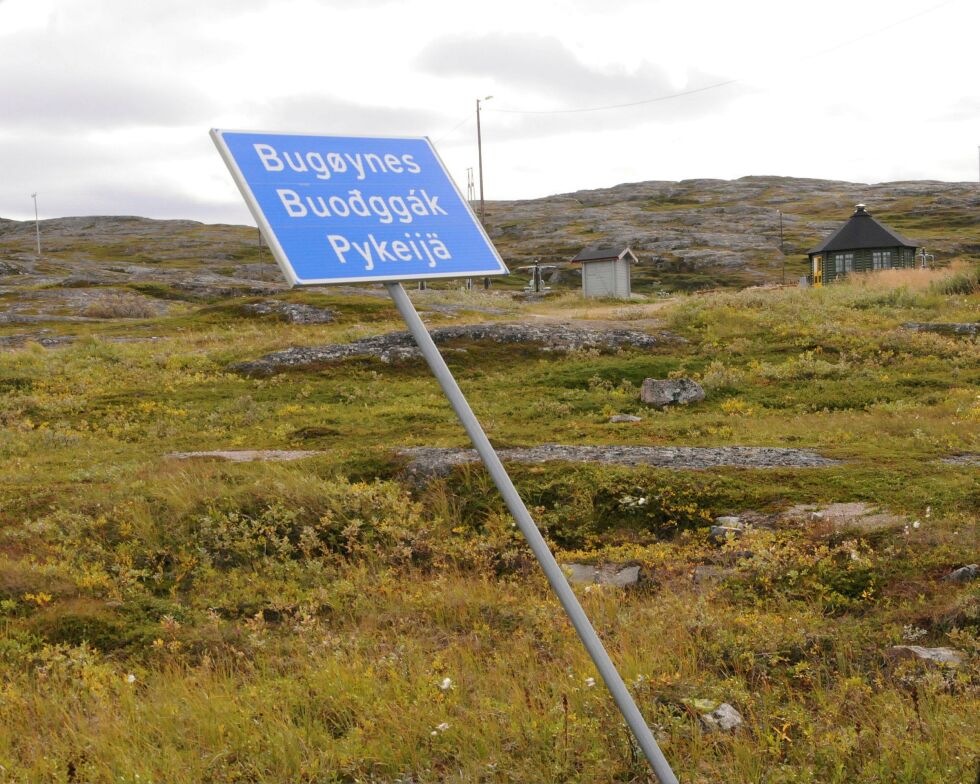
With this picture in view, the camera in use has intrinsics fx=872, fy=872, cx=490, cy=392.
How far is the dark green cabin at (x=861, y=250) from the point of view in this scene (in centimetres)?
5734

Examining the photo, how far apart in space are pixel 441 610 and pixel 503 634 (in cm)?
84

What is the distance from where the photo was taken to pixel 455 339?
88.7 feet

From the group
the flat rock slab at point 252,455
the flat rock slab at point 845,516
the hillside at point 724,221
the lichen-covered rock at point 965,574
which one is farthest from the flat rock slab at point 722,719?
the hillside at point 724,221

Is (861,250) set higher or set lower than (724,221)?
lower

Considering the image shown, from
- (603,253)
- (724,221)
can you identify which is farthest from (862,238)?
(724,221)

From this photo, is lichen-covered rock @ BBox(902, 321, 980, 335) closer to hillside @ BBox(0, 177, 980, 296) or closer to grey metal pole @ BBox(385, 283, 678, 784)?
grey metal pole @ BBox(385, 283, 678, 784)

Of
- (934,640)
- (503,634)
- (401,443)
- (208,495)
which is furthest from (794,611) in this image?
(401,443)

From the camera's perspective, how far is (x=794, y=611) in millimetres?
6891

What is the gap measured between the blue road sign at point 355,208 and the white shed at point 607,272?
51.0 meters

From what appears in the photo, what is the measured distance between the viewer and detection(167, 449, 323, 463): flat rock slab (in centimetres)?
1418

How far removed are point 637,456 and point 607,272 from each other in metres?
44.6

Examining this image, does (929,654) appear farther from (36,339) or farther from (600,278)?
(600,278)

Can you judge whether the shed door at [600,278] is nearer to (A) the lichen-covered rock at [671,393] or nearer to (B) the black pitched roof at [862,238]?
(B) the black pitched roof at [862,238]

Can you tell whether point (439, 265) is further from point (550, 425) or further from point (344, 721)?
point (550, 425)
